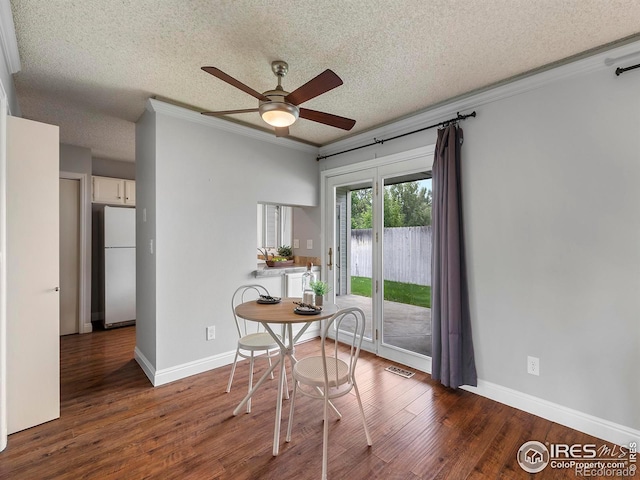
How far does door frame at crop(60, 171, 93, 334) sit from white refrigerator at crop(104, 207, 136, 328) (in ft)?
0.67

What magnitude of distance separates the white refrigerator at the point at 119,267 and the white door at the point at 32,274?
249 centimetres

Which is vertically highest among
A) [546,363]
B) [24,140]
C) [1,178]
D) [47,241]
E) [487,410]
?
[24,140]

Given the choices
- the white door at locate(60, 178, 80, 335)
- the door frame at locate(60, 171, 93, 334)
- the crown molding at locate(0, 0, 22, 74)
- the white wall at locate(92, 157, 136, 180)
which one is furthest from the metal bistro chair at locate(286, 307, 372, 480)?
the white wall at locate(92, 157, 136, 180)

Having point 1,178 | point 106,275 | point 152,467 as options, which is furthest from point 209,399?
point 106,275

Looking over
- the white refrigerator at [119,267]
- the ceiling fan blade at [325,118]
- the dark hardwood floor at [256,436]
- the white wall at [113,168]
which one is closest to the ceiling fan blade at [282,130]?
the ceiling fan blade at [325,118]

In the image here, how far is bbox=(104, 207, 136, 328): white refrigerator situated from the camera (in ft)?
14.7

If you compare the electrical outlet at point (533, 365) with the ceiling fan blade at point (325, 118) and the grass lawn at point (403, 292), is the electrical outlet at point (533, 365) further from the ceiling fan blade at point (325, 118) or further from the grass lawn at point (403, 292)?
the ceiling fan blade at point (325, 118)

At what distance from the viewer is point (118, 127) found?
11.5 feet

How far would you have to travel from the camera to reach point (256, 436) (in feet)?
6.78

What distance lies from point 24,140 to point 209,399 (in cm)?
237

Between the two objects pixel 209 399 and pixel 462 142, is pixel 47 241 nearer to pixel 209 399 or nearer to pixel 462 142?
pixel 209 399

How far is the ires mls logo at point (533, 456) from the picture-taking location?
179 centimetres

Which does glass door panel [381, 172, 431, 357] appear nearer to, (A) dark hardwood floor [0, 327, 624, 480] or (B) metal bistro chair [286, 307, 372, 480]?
(A) dark hardwood floor [0, 327, 624, 480]

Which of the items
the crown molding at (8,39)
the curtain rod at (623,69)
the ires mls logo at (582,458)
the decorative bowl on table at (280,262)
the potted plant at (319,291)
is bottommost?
the ires mls logo at (582,458)
